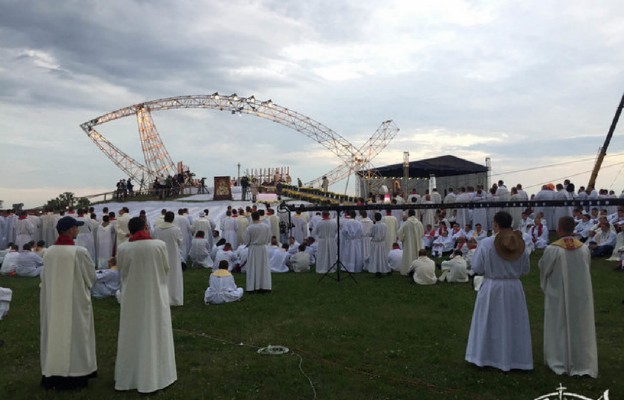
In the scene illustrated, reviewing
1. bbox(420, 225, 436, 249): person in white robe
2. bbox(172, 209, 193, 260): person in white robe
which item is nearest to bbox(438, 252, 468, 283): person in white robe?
bbox(420, 225, 436, 249): person in white robe

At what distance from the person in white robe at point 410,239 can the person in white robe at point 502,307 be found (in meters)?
7.70

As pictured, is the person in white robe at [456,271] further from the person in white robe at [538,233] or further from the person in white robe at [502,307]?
the person in white robe at [502,307]

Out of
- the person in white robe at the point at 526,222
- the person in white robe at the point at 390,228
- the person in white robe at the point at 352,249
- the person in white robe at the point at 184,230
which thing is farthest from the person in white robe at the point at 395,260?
the person in white robe at the point at 184,230

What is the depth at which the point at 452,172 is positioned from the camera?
116 ft

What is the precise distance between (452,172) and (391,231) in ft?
62.8

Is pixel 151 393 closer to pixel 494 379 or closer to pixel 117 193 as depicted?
pixel 494 379

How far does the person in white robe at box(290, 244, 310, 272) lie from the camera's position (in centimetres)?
1595

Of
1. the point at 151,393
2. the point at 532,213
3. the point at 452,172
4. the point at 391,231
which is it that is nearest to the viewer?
the point at 151,393

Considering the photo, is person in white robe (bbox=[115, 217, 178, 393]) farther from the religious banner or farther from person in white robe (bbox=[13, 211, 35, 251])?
the religious banner

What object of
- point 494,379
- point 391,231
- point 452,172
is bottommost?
point 494,379

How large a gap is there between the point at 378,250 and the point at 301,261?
2.52 meters

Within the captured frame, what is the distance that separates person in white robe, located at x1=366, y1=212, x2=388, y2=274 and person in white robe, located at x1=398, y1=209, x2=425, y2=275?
20.3 inches

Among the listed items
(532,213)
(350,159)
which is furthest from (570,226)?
(350,159)

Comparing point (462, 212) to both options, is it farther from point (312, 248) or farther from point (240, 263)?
point (240, 263)
